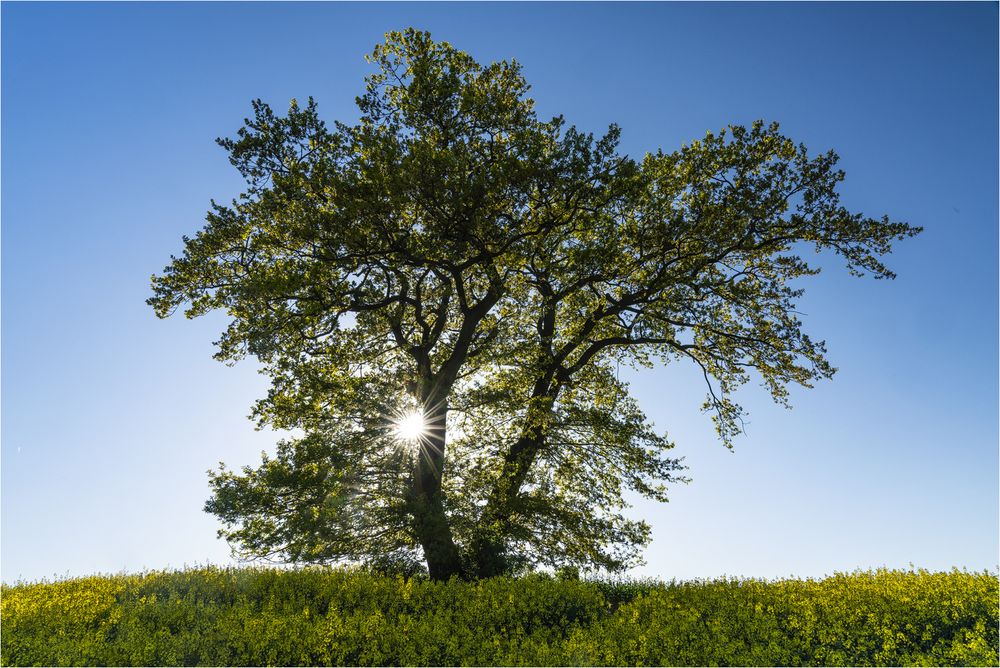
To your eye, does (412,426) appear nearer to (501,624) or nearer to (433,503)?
(433,503)

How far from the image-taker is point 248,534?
15820 mm

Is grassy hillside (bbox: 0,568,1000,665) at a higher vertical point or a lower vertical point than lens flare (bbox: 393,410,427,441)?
lower

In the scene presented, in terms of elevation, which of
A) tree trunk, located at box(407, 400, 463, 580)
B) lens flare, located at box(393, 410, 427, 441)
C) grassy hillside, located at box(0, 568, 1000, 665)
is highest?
lens flare, located at box(393, 410, 427, 441)

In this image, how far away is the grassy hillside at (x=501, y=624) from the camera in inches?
379

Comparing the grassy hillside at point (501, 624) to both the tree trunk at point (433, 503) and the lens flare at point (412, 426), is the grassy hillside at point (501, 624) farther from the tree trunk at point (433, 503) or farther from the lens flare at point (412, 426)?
the lens flare at point (412, 426)

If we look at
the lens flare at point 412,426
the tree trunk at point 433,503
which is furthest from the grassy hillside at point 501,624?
the lens flare at point 412,426

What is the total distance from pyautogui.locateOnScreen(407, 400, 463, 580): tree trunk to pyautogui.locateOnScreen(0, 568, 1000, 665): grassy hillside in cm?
228

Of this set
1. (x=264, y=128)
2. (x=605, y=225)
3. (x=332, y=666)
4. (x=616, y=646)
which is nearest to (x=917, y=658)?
(x=616, y=646)

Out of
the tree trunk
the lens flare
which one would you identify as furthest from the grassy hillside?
the lens flare

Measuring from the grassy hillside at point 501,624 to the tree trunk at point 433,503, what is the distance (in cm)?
228

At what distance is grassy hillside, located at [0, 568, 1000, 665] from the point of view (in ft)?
31.6

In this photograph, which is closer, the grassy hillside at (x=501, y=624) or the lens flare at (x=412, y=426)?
the grassy hillside at (x=501, y=624)

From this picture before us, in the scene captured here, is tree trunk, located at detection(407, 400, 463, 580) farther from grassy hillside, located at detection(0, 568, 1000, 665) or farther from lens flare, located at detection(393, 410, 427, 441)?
grassy hillside, located at detection(0, 568, 1000, 665)

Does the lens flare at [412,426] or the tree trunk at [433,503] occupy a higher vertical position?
the lens flare at [412,426]
